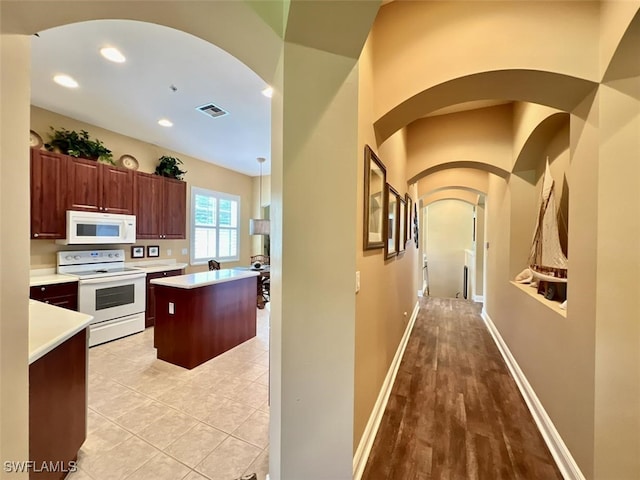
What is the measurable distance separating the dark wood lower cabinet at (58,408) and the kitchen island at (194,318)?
118 cm

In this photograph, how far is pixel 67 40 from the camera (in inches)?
82.2

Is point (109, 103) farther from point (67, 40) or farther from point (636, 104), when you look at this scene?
point (636, 104)

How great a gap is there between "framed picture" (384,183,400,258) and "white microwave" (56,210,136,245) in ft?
12.7

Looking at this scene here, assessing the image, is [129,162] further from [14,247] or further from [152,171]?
[14,247]

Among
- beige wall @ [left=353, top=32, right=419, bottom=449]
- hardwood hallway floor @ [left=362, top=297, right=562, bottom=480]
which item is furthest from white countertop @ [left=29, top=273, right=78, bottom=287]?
hardwood hallway floor @ [left=362, top=297, right=562, bottom=480]

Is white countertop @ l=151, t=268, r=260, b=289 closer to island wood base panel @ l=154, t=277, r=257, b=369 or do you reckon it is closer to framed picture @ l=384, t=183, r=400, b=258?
island wood base panel @ l=154, t=277, r=257, b=369

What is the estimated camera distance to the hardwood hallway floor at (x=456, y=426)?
65.1 inches

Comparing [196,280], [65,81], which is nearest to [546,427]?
[196,280]

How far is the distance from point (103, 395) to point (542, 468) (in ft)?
11.5

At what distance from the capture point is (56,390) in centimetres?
137

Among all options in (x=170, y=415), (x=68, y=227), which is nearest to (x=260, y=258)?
(x=68, y=227)

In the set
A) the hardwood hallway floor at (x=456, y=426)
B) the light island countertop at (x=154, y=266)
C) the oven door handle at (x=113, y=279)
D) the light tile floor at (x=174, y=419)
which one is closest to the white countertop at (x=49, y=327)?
the light tile floor at (x=174, y=419)

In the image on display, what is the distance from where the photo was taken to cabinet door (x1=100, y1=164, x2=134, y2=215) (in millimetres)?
3635

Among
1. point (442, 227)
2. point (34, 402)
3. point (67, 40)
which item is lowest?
point (34, 402)
